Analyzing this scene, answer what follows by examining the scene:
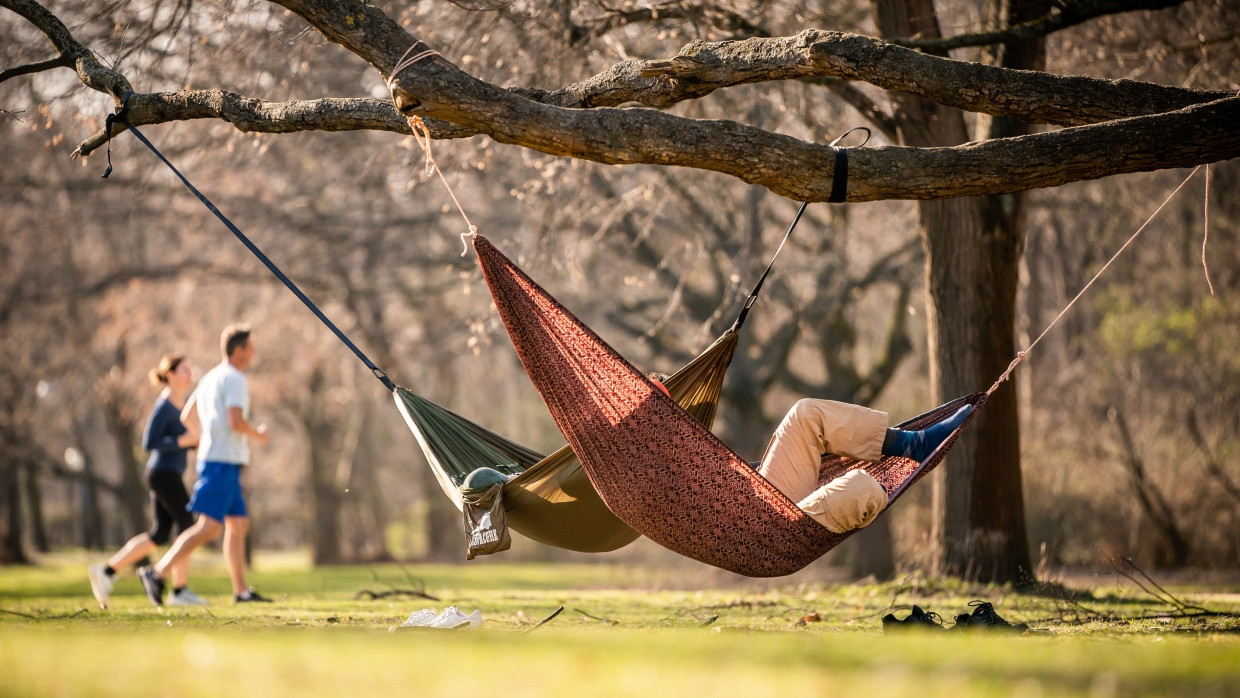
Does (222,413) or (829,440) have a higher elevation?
Result: (222,413)

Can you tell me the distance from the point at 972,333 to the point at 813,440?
6.07 feet

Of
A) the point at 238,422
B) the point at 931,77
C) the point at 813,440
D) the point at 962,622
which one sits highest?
the point at 931,77

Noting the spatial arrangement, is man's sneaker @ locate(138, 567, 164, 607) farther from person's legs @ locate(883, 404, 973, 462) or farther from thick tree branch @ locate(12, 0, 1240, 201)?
person's legs @ locate(883, 404, 973, 462)

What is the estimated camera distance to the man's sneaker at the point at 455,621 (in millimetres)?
3586

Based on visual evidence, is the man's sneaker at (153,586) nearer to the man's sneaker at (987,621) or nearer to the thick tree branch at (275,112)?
the thick tree branch at (275,112)

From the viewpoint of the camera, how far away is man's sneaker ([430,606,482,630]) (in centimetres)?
359

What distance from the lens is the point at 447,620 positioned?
11.9 ft

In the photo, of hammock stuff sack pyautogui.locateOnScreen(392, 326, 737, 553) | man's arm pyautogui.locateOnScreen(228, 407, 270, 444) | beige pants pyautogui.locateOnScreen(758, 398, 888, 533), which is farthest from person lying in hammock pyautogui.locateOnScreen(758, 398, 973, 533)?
man's arm pyautogui.locateOnScreen(228, 407, 270, 444)

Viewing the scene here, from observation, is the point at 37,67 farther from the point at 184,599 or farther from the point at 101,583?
the point at 184,599

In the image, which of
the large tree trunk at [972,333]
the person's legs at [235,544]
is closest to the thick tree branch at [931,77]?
the large tree trunk at [972,333]

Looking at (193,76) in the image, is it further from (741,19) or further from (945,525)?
(945,525)

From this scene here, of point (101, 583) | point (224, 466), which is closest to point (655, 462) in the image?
point (224, 466)

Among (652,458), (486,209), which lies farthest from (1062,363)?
(652,458)

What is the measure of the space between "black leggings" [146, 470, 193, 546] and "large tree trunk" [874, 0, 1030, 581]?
3842mm
